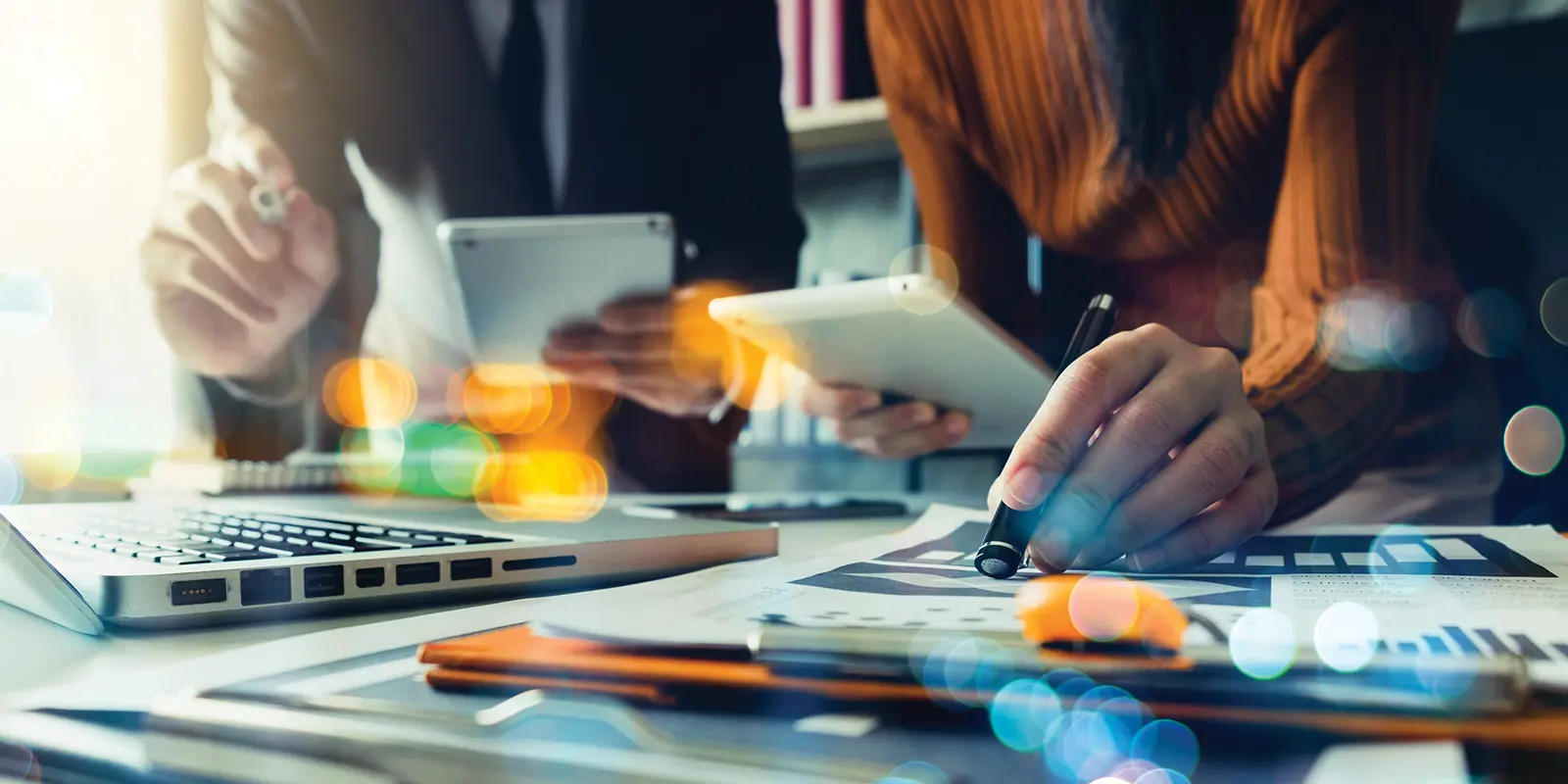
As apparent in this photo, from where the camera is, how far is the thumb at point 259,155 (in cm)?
95

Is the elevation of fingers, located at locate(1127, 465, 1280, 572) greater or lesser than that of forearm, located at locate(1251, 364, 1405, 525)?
lesser

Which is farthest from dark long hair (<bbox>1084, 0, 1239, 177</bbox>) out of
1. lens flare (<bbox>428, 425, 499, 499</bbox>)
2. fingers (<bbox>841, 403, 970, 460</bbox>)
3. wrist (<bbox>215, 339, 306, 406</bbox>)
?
wrist (<bbox>215, 339, 306, 406</bbox>)

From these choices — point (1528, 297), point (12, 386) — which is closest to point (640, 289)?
point (1528, 297)

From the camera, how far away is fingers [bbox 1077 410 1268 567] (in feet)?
1.19

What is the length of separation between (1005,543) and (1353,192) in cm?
48

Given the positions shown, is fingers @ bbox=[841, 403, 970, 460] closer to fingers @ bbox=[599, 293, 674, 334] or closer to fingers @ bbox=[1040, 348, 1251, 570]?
fingers @ bbox=[599, 293, 674, 334]

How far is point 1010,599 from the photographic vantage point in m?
0.29

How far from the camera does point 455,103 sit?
50.3 inches

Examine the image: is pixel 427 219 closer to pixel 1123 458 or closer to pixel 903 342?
pixel 903 342

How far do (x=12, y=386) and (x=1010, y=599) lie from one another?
6.63 ft

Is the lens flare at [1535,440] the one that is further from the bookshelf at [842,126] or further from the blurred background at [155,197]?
the bookshelf at [842,126]

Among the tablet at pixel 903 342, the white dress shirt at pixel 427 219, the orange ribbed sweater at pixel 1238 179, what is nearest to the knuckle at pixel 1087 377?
the tablet at pixel 903 342

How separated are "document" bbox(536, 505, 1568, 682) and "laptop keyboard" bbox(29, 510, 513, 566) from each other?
0.30 ft

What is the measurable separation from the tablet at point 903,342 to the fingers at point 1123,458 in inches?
4.2
